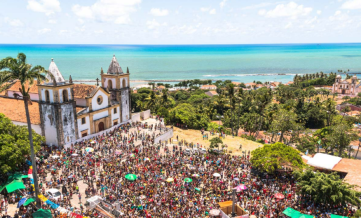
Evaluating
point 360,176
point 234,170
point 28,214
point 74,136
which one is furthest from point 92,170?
point 360,176

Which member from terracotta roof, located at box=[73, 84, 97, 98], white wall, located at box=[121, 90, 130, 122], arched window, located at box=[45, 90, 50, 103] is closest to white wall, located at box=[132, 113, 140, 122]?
white wall, located at box=[121, 90, 130, 122]

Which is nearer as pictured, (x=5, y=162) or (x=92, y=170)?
(x=5, y=162)

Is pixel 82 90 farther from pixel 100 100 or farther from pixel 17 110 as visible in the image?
pixel 17 110

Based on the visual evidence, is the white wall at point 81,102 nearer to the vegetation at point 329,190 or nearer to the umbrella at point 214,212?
the umbrella at point 214,212

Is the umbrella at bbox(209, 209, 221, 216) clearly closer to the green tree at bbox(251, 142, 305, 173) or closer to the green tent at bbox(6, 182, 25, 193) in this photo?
the green tree at bbox(251, 142, 305, 173)

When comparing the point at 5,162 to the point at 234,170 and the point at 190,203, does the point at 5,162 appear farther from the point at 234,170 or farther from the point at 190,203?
the point at 234,170

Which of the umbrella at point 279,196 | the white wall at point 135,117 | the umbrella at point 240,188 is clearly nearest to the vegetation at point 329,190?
the umbrella at point 279,196
